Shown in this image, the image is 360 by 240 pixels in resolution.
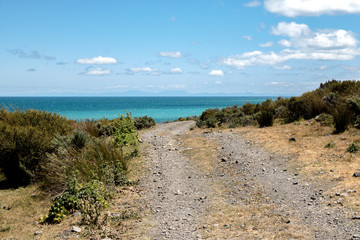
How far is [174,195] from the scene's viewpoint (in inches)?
277

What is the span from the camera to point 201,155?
1098 centimetres

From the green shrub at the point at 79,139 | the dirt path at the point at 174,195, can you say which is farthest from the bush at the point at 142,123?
the green shrub at the point at 79,139

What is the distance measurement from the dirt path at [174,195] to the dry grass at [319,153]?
293 cm

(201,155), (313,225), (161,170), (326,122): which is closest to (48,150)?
(161,170)

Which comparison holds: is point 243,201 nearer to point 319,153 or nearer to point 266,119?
point 319,153

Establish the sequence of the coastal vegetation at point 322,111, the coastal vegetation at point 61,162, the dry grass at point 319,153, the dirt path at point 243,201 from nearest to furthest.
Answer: the dirt path at point 243,201, the coastal vegetation at point 61,162, the dry grass at point 319,153, the coastal vegetation at point 322,111

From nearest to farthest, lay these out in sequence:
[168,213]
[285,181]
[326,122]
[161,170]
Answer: [168,213] < [285,181] < [161,170] < [326,122]

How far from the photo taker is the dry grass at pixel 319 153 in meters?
7.00

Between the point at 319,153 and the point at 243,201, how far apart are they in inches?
183

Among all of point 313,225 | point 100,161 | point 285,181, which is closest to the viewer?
point 313,225

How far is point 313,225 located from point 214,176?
373 cm

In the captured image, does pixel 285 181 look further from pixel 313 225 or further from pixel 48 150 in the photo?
pixel 48 150

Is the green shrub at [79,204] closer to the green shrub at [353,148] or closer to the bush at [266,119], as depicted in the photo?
the green shrub at [353,148]

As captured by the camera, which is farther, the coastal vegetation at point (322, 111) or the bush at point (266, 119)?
the bush at point (266, 119)
